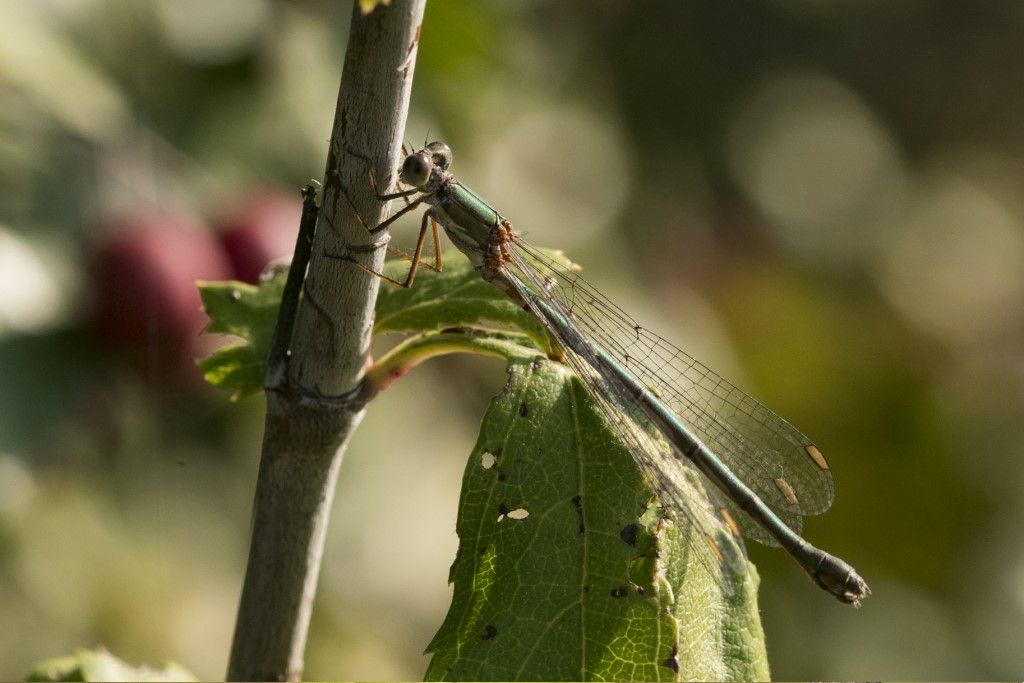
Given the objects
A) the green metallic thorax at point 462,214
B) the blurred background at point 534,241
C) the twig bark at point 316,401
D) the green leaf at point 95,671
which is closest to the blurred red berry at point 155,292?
the blurred background at point 534,241

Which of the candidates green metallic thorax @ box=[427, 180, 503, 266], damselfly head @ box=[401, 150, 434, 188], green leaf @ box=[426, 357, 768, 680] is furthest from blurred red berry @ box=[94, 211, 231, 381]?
green leaf @ box=[426, 357, 768, 680]

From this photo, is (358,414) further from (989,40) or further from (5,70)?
(989,40)

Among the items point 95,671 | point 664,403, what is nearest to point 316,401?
point 95,671

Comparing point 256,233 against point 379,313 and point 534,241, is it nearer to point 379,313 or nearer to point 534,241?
point 534,241

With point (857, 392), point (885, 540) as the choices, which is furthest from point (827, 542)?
point (857, 392)

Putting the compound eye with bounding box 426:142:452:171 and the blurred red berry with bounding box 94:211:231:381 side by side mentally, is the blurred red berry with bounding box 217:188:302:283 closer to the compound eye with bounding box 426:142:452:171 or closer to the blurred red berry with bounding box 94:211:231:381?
the blurred red berry with bounding box 94:211:231:381
